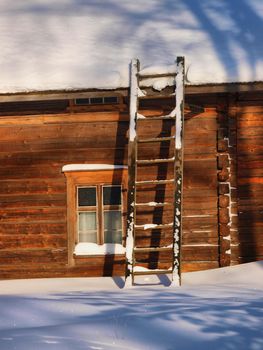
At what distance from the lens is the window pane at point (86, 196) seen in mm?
8289

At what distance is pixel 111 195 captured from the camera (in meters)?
8.24

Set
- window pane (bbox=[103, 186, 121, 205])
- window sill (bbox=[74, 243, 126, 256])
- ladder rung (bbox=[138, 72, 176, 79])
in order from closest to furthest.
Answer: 1. ladder rung (bbox=[138, 72, 176, 79])
2. window sill (bbox=[74, 243, 126, 256])
3. window pane (bbox=[103, 186, 121, 205])

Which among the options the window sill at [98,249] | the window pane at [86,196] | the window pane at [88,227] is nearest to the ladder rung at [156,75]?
the window pane at [86,196]

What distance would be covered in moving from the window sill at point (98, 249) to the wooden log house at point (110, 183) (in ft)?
0.06

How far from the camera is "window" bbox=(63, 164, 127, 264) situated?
8117mm

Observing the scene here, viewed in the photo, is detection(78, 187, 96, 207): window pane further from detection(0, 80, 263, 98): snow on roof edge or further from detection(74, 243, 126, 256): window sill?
detection(0, 80, 263, 98): snow on roof edge

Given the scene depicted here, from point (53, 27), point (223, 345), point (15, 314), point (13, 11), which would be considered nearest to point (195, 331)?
point (223, 345)

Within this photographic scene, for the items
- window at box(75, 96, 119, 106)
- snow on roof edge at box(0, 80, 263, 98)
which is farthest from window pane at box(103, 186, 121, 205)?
snow on roof edge at box(0, 80, 263, 98)

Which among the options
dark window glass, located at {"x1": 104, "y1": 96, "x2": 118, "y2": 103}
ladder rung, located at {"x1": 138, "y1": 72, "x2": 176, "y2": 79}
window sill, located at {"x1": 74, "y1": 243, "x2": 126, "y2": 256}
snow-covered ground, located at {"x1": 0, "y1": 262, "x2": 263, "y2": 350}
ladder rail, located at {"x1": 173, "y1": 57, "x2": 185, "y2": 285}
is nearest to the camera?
snow-covered ground, located at {"x1": 0, "y1": 262, "x2": 263, "y2": 350}

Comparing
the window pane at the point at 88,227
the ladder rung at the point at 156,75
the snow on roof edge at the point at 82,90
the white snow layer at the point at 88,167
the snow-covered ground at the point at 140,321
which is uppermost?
the ladder rung at the point at 156,75

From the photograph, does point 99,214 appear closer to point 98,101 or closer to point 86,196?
point 86,196

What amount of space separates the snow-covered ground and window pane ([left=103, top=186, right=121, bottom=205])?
9.38 feet

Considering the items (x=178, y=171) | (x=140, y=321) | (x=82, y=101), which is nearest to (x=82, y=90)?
(x=82, y=101)

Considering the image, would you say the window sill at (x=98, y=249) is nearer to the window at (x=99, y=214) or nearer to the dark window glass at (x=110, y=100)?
the window at (x=99, y=214)
